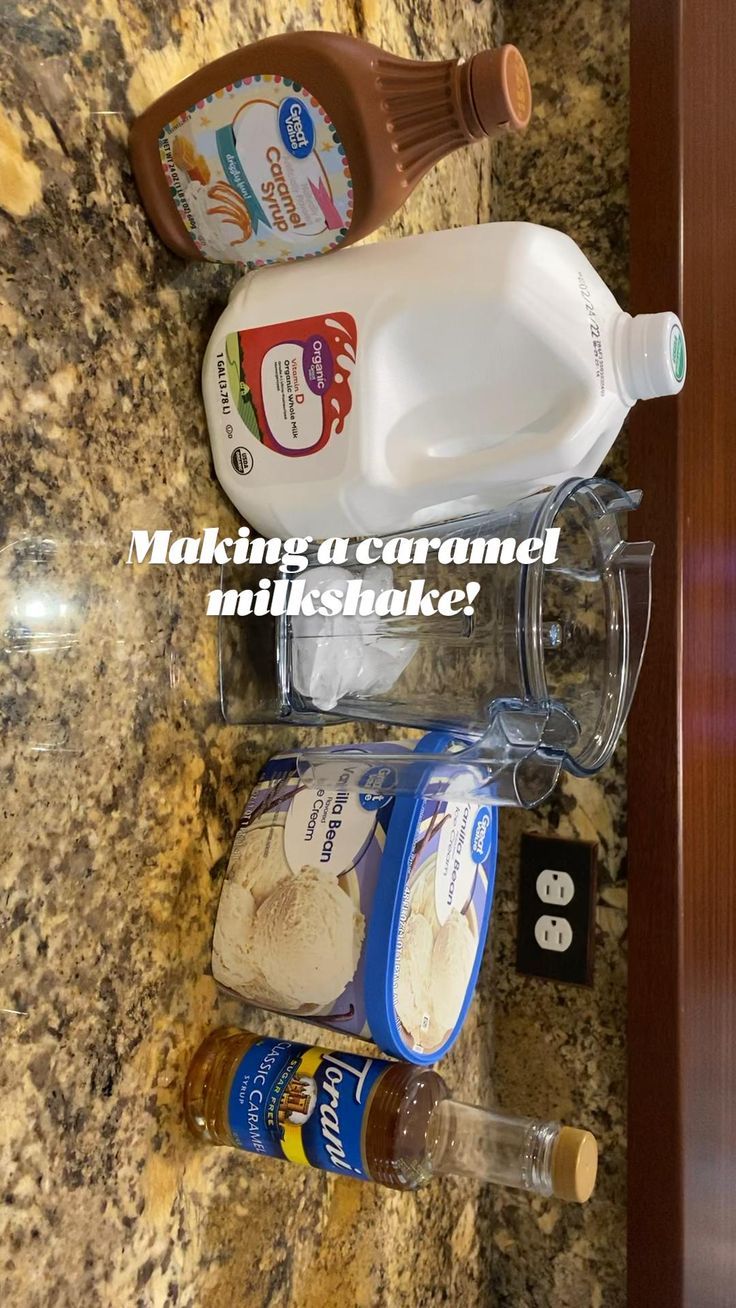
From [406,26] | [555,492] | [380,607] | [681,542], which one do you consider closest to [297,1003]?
[380,607]

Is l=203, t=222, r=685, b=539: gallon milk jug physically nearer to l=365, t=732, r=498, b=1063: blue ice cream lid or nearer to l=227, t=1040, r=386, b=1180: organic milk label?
l=365, t=732, r=498, b=1063: blue ice cream lid

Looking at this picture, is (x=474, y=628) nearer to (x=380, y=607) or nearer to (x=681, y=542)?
(x=380, y=607)

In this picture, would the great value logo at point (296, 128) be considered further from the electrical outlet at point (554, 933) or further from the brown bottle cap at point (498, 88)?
the electrical outlet at point (554, 933)

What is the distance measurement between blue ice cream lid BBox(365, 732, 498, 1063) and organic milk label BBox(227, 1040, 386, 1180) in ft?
0.11

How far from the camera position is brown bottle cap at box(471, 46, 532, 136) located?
53 cm

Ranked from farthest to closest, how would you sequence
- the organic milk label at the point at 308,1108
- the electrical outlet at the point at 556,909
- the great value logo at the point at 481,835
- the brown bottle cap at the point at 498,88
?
1. the electrical outlet at the point at 556,909
2. the great value logo at the point at 481,835
3. the organic milk label at the point at 308,1108
4. the brown bottle cap at the point at 498,88

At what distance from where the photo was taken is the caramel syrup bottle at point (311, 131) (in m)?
0.53

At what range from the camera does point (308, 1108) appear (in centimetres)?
63

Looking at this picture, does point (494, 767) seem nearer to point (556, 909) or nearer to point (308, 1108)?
point (308, 1108)

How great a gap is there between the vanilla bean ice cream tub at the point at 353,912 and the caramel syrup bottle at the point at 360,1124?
0.03 m

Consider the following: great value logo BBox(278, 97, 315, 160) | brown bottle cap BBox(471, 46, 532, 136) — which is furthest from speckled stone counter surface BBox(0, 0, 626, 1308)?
brown bottle cap BBox(471, 46, 532, 136)

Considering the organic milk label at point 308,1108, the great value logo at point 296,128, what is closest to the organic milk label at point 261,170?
the great value logo at point 296,128

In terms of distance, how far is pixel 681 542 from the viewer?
0.94 meters

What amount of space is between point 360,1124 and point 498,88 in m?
0.65
